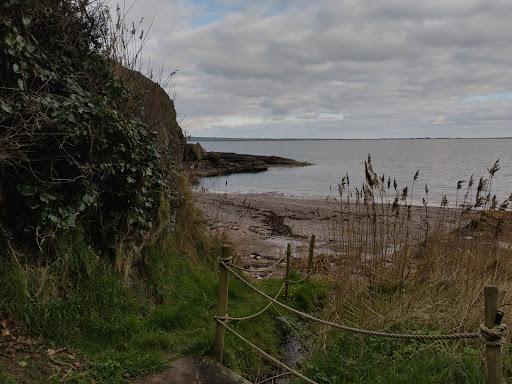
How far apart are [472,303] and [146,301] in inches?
143

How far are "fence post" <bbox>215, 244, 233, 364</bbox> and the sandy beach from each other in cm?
274

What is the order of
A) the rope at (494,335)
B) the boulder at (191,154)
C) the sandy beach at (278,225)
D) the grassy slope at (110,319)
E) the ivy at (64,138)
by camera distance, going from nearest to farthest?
1. the rope at (494,335)
2. the grassy slope at (110,319)
3. the ivy at (64,138)
4. the boulder at (191,154)
5. the sandy beach at (278,225)

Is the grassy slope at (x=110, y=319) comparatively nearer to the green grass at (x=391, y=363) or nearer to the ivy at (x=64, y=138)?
the ivy at (x=64, y=138)

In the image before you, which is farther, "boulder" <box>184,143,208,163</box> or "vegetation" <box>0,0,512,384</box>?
"boulder" <box>184,143,208,163</box>

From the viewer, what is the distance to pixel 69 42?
514 cm

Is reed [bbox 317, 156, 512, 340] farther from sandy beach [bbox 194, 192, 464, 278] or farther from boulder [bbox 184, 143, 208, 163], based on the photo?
boulder [bbox 184, 143, 208, 163]

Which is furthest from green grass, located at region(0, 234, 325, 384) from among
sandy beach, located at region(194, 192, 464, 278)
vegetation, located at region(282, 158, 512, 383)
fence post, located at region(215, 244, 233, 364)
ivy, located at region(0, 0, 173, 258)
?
sandy beach, located at region(194, 192, 464, 278)

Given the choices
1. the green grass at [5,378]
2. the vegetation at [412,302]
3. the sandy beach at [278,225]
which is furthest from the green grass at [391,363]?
the green grass at [5,378]

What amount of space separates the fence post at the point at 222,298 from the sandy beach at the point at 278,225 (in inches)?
108

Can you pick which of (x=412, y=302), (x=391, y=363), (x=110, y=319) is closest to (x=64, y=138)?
(x=110, y=319)

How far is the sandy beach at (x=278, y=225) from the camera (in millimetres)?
Answer: 9922

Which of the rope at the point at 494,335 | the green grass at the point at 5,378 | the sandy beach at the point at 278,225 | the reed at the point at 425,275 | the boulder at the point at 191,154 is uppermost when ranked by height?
the boulder at the point at 191,154

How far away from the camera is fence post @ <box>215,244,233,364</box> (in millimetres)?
4270

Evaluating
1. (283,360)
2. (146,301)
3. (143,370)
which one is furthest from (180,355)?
(283,360)
